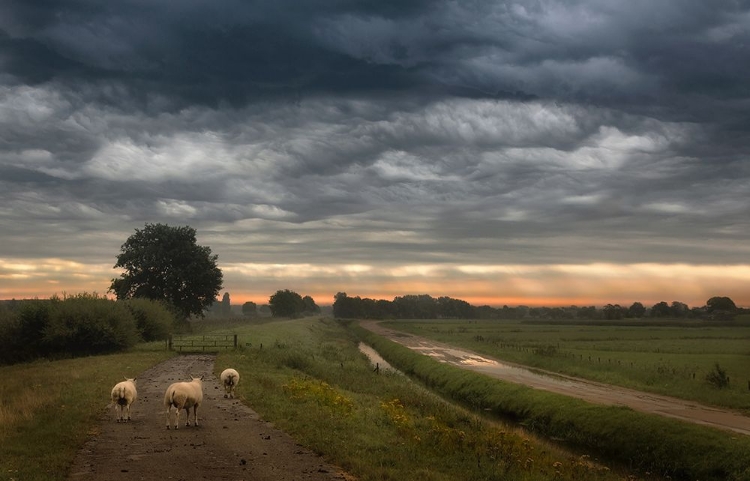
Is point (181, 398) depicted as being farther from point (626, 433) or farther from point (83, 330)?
point (83, 330)

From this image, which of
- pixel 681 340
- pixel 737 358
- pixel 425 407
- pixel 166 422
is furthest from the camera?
pixel 681 340

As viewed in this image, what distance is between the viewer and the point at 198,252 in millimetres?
107125

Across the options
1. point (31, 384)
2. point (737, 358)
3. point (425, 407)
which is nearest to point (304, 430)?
point (425, 407)

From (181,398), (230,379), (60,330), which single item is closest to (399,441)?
(181,398)

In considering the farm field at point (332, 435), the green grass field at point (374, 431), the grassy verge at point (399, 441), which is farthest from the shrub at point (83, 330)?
the grassy verge at point (399, 441)

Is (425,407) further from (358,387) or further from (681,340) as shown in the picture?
(681,340)

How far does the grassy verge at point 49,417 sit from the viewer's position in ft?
55.4

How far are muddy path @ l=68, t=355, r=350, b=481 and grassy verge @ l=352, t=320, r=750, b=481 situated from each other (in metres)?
19.4

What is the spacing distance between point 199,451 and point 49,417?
8.73m

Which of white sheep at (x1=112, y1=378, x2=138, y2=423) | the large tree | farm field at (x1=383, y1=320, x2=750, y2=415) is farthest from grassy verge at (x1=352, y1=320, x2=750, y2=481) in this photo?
the large tree

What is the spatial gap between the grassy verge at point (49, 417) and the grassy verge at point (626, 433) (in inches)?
997

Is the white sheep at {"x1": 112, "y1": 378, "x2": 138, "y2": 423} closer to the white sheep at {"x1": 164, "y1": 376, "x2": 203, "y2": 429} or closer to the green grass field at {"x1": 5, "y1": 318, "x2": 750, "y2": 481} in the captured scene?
the green grass field at {"x1": 5, "y1": 318, "x2": 750, "y2": 481}

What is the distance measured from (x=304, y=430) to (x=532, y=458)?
336 inches

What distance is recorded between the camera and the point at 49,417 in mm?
23641
